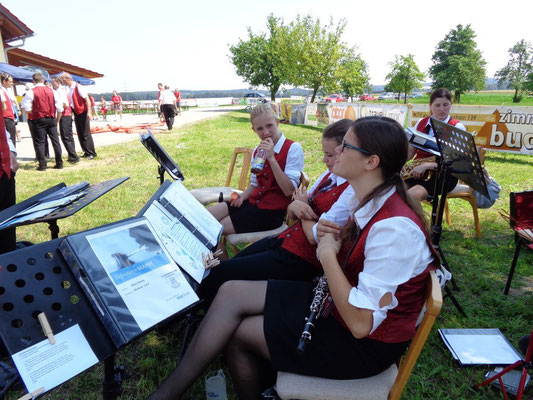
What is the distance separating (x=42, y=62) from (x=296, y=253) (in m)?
29.2

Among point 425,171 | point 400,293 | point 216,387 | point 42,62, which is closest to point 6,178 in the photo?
point 216,387

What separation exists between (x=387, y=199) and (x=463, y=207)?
4.83 m

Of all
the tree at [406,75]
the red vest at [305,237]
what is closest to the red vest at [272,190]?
the red vest at [305,237]

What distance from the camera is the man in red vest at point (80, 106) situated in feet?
26.9

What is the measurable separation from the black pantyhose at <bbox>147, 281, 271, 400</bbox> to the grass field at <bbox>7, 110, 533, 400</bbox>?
1.90ft

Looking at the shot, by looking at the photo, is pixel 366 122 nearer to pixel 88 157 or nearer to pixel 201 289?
pixel 201 289

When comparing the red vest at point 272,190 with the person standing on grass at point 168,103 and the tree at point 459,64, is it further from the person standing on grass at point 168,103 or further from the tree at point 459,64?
the tree at point 459,64

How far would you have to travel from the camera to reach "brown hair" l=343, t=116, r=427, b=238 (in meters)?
1.51

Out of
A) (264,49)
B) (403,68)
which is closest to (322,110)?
(264,49)

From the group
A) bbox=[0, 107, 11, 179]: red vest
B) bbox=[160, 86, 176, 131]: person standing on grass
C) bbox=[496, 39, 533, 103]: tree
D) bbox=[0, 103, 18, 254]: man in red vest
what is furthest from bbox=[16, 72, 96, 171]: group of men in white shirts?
bbox=[496, 39, 533, 103]: tree

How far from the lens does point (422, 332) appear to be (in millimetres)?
1340

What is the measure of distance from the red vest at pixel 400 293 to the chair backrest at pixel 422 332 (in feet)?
0.20

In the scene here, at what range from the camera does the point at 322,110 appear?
1634 centimetres

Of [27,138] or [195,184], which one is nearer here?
[195,184]
